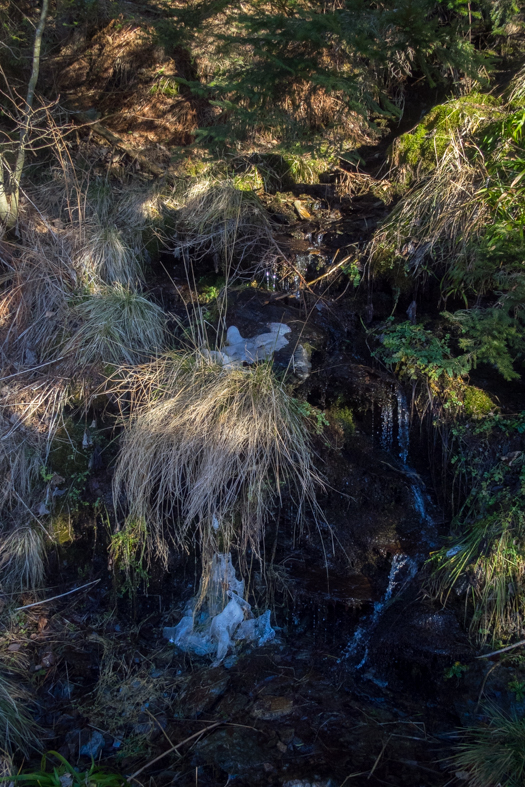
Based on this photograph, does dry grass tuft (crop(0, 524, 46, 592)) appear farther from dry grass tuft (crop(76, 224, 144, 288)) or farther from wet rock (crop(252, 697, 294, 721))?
dry grass tuft (crop(76, 224, 144, 288))

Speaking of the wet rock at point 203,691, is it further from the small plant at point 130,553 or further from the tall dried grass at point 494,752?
the tall dried grass at point 494,752

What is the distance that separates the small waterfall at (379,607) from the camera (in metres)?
3.20

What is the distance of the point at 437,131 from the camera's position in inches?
177

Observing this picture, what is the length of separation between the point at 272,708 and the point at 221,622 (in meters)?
0.64

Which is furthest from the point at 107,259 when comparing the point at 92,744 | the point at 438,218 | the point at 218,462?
the point at 92,744

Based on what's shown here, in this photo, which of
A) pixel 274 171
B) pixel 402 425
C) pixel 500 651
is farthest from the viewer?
pixel 274 171

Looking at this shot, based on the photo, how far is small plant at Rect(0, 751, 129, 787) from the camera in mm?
2418

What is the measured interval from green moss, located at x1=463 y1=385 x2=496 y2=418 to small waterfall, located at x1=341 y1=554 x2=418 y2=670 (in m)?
1.08

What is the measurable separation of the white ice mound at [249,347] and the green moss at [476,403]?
1470mm

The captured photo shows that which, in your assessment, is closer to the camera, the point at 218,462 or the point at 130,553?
the point at 218,462

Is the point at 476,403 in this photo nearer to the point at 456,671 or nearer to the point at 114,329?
the point at 456,671

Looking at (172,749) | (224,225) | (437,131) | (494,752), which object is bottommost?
(494,752)

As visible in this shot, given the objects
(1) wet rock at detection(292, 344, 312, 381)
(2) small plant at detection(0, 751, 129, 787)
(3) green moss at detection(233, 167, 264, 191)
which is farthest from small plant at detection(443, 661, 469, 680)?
(3) green moss at detection(233, 167, 264, 191)

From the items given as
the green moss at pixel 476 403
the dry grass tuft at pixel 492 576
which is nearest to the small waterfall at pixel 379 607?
the dry grass tuft at pixel 492 576
